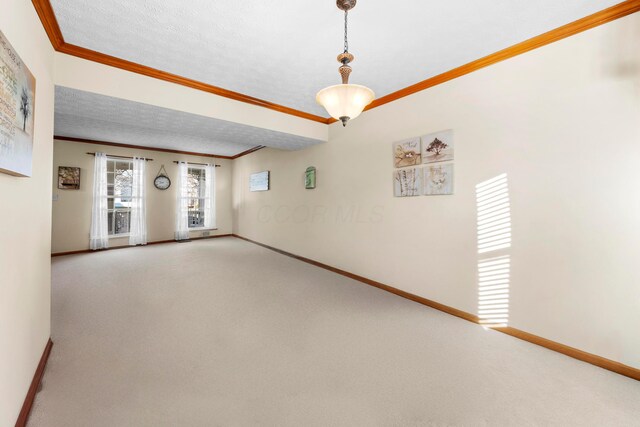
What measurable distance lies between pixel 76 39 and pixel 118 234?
5.05m

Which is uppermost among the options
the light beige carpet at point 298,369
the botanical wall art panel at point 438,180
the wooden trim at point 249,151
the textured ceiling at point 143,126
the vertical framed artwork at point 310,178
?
the wooden trim at point 249,151

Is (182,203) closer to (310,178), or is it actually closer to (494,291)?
(310,178)

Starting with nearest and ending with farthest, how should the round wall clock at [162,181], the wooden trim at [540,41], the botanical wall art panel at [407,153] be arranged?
the wooden trim at [540,41]
the botanical wall art panel at [407,153]
the round wall clock at [162,181]

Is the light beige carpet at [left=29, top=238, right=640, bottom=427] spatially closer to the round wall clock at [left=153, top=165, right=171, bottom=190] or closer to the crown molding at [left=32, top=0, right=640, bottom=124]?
the crown molding at [left=32, top=0, right=640, bottom=124]

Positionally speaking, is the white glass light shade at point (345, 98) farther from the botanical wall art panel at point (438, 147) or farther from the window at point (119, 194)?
the window at point (119, 194)

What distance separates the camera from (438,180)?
2.71 meters

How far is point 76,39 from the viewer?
2.07 meters

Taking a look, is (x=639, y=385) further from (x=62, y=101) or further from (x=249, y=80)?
(x=62, y=101)

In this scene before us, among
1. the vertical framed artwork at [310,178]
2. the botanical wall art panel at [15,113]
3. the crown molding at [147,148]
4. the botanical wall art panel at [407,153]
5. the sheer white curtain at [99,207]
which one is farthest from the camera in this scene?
the sheer white curtain at [99,207]

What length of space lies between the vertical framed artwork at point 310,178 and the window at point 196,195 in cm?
387

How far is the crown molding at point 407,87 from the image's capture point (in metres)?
1.73

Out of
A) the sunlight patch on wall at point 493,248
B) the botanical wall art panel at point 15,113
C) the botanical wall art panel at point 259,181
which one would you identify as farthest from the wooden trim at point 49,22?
the botanical wall art panel at point 259,181

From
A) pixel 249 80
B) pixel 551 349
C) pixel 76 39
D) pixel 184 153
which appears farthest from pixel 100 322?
pixel 184 153

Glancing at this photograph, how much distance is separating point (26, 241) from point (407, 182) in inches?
125
